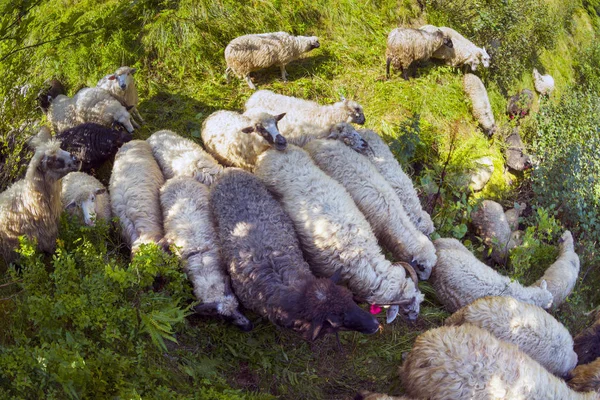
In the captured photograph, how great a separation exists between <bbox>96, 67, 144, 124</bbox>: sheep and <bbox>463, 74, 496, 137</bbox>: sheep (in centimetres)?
607

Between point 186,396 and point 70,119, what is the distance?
450 cm

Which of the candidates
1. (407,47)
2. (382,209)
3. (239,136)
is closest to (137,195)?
(239,136)

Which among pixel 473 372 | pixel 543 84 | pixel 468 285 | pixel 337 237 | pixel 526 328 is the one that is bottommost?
pixel 543 84

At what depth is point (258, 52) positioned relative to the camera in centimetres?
812

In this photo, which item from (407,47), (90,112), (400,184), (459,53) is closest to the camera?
(400,184)

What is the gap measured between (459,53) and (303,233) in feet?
22.1

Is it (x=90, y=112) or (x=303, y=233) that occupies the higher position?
(x=90, y=112)

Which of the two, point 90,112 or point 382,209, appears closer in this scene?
point 382,209

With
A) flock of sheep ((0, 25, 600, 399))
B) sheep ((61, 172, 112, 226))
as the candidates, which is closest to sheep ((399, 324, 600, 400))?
flock of sheep ((0, 25, 600, 399))

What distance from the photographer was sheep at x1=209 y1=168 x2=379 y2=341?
4543mm

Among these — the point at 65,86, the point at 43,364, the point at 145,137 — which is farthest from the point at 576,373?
the point at 65,86

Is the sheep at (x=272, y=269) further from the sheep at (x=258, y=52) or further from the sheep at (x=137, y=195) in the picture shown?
the sheep at (x=258, y=52)

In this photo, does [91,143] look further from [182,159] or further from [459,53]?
[459,53]

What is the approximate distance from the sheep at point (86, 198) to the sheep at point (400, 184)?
10.2ft
